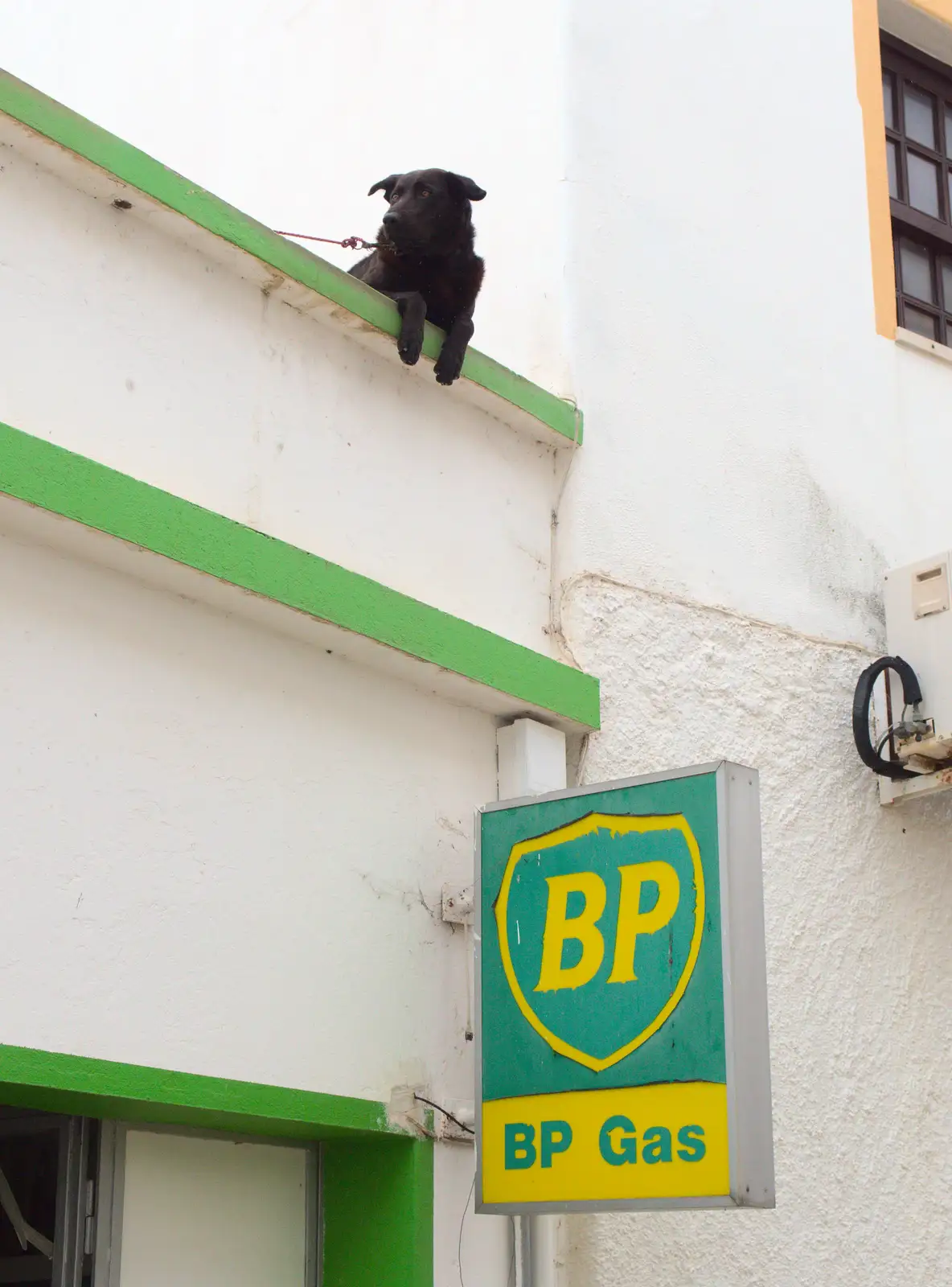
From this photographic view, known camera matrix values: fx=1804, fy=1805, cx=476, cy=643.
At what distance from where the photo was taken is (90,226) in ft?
15.7

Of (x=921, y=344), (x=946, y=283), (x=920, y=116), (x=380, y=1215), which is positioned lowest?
(x=380, y=1215)

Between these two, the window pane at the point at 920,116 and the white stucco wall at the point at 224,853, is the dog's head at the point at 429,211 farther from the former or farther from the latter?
the window pane at the point at 920,116

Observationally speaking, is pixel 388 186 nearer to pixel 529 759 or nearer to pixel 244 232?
pixel 244 232

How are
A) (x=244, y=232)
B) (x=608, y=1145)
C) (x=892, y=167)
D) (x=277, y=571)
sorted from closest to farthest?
(x=608, y=1145) → (x=277, y=571) → (x=244, y=232) → (x=892, y=167)

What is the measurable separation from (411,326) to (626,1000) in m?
2.14

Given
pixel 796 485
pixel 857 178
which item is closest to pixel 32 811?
pixel 796 485

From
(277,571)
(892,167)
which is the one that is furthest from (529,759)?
(892,167)

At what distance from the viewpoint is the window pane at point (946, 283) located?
772cm

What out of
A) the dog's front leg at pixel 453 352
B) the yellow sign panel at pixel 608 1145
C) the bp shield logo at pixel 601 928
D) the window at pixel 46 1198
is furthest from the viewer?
the dog's front leg at pixel 453 352

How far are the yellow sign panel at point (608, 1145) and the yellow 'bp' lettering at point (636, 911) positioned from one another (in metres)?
0.31

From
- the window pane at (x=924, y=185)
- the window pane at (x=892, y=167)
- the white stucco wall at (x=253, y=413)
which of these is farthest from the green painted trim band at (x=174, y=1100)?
the window pane at (x=924, y=185)

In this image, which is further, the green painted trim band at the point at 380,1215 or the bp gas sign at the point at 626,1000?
the green painted trim band at the point at 380,1215

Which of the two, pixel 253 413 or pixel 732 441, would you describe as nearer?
pixel 253 413

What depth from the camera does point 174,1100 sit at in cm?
426
